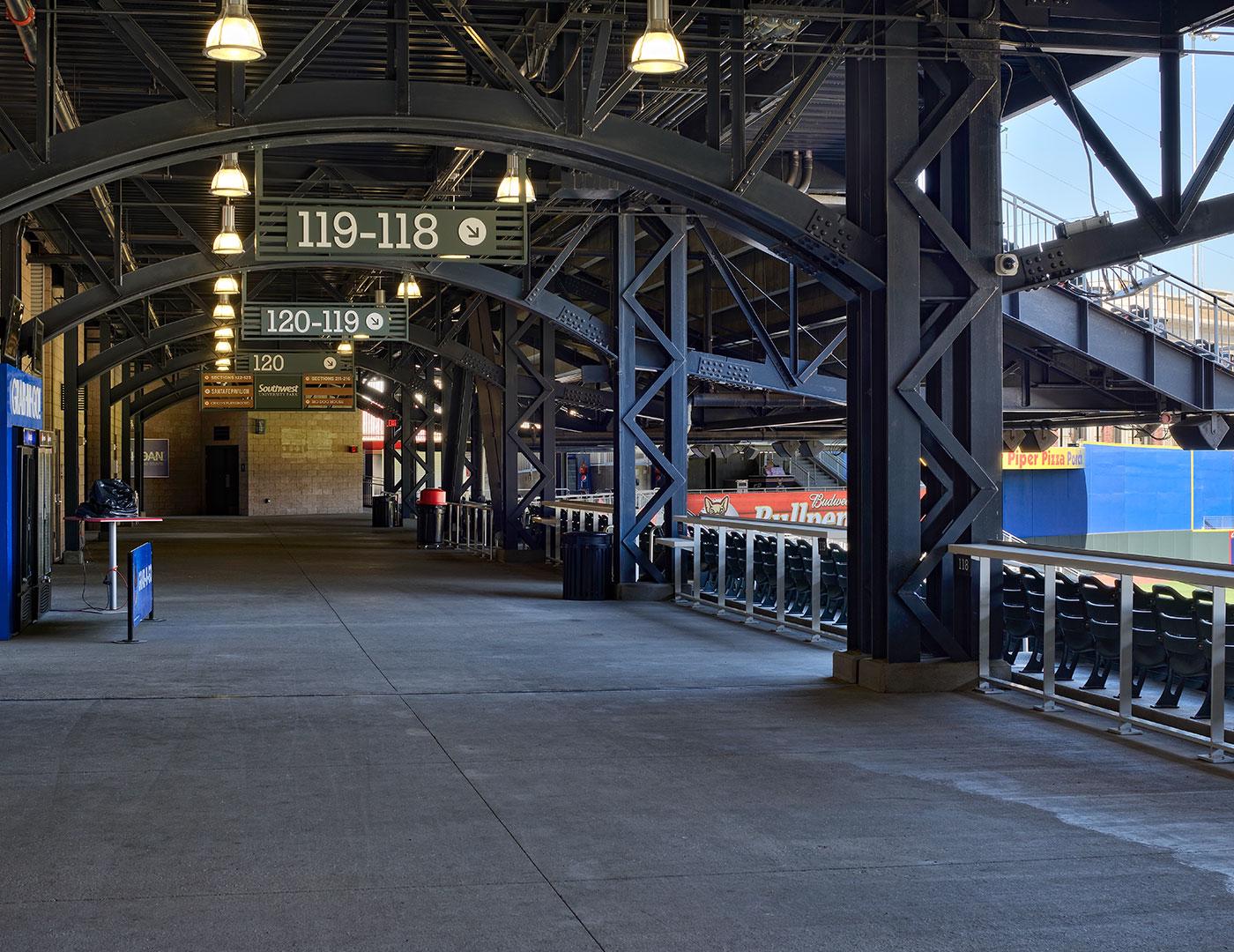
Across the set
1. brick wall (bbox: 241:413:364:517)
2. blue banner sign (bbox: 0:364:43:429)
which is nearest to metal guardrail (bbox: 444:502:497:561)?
blue banner sign (bbox: 0:364:43:429)

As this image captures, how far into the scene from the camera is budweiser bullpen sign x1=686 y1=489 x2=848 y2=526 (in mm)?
28719

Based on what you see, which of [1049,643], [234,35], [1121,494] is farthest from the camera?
[1121,494]

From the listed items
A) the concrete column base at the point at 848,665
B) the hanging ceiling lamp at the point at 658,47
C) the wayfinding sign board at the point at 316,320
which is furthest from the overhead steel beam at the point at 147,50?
the wayfinding sign board at the point at 316,320

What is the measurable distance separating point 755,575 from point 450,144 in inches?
303

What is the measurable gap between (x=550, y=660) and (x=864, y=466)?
3.32 meters

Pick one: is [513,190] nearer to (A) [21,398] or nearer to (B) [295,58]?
(B) [295,58]

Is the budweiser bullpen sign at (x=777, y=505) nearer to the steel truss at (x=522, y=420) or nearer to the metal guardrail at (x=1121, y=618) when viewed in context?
the steel truss at (x=522, y=420)

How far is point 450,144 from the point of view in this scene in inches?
407

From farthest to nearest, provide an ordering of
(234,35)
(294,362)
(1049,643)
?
1. (294,362)
2. (1049,643)
3. (234,35)

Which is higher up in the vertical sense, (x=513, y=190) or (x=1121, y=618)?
(x=513, y=190)

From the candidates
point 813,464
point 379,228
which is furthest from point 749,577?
point 813,464

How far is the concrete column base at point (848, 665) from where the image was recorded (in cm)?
1058

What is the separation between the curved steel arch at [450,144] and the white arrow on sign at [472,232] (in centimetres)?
100

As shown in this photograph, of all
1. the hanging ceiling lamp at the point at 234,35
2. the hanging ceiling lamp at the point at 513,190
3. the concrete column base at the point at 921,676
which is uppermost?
the hanging ceiling lamp at the point at 513,190
